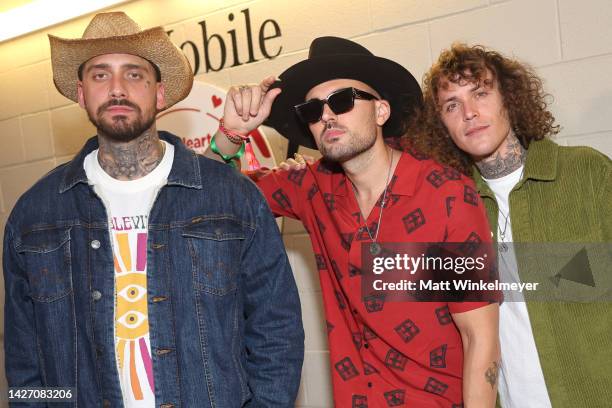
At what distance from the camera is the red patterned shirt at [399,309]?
1.87 meters

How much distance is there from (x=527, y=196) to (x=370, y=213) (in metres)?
0.47

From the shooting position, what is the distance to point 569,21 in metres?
2.26

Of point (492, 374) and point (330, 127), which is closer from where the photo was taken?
point (492, 374)

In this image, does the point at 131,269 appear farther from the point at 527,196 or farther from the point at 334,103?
the point at 527,196

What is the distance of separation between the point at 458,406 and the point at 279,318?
575mm

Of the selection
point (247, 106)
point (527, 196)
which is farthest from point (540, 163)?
point (247, 106)

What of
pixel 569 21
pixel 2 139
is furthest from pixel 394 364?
→ pixel 2 139

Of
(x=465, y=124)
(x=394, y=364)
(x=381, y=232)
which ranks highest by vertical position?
(x=465, y=124)

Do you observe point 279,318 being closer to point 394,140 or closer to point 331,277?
point 331,277

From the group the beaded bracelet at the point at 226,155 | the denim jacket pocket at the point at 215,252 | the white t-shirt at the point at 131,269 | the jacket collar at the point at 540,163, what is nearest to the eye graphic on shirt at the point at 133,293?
the white t-shirt at the point at 131,269

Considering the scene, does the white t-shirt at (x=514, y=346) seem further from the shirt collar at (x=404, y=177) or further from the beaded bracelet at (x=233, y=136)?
the beaded bracelet at (x=233, y=136)

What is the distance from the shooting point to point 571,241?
1.91 metres

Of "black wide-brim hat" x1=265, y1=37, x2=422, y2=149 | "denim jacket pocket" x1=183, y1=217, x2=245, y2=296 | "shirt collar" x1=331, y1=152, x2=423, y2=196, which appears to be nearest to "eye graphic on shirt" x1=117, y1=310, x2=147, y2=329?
"denim jacket pocket" x1=183, y1=217, x2=245, y2=296

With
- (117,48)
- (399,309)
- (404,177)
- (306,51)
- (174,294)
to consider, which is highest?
(306,51)
